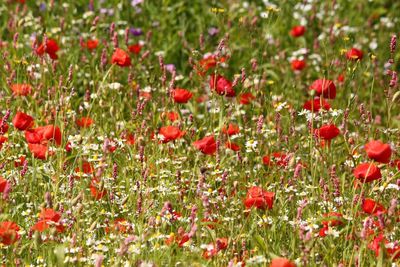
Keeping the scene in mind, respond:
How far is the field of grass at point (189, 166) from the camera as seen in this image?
334 cm

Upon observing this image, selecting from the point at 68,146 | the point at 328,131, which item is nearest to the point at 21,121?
the point at 68,146

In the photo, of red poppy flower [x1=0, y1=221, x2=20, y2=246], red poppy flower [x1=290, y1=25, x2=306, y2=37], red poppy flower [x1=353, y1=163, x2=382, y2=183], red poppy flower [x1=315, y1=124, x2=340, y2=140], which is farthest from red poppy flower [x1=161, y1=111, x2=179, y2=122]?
red poppy flower [x1=290, y1=25, x2=306, y2=37]

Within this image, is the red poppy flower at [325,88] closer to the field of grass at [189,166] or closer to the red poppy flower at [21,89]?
the field of grass at [189,166]

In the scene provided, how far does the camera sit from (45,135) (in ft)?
12.4

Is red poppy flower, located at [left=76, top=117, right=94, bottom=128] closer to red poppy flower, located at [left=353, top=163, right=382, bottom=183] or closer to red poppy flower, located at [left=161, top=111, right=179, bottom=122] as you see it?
red poppy flower, located at [left=161, top=111, right=179, bottom=122]

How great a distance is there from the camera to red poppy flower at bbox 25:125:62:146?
3775 millimetres

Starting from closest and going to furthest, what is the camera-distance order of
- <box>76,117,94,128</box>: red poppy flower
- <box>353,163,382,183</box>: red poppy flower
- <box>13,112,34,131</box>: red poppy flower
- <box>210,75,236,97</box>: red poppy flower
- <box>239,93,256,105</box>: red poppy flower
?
<box>353,163,382,183</box>: red poppy flower < <box>13,112,34,131</box>: red poppy flower < <box>210,75,236,97</box>: red poppy flower < <box>76,117,94,128</box>: red poppy flower < <box>239,93,256,105</box>: red poppy flower

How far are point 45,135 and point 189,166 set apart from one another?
83 cm

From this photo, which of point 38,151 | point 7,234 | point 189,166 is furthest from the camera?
point 189,166

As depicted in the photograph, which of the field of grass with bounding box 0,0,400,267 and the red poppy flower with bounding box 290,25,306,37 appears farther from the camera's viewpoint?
the red poppy flower with bounding box 290,25,306,37

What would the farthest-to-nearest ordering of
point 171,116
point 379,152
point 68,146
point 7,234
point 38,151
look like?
point 171,116 < point 68,146 < point 38,151 < point 379,152 < point 7,234

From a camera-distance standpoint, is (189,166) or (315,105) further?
(189,166)

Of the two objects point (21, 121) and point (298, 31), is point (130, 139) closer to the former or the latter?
point (21, 121)

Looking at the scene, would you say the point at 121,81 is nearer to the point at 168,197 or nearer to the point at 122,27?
the point at 122,27
